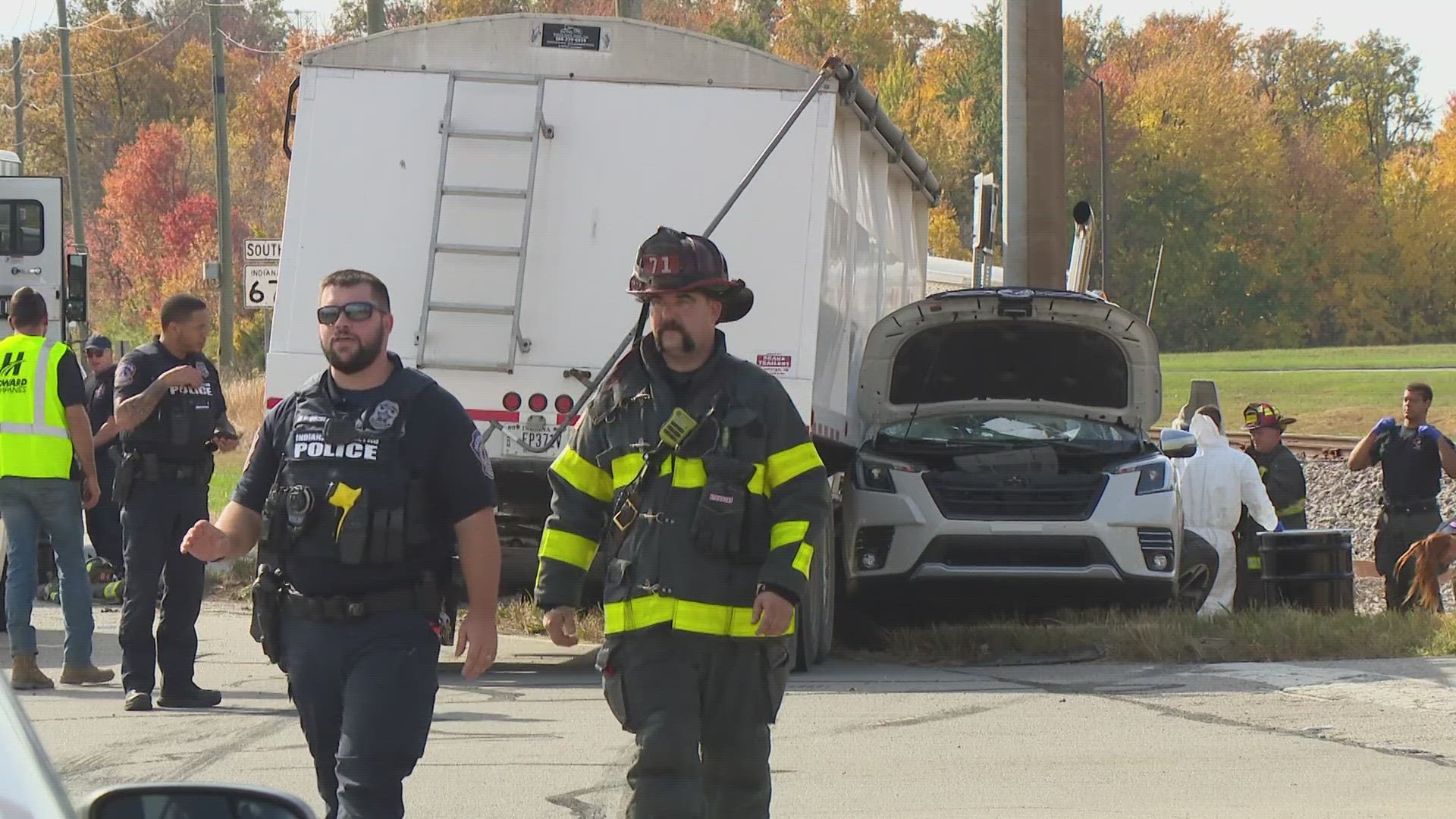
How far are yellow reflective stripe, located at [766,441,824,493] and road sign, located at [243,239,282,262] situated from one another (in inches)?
582

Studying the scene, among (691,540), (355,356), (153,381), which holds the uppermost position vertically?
(355,356)

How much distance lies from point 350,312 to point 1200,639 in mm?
6694

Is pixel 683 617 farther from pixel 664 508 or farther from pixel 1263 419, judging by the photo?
pixel 1263 419

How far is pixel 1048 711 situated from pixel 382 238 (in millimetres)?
4148

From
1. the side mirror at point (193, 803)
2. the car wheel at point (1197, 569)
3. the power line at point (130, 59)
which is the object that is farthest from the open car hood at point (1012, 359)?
the power line at point (130, 59)

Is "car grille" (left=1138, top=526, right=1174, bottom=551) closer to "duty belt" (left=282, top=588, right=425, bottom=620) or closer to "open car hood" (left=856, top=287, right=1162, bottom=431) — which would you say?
"open car hood" (left=856, top=287, right=1162, bottom=431)

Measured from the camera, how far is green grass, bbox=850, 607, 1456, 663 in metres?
10.3

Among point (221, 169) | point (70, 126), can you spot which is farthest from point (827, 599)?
point (70, 126)

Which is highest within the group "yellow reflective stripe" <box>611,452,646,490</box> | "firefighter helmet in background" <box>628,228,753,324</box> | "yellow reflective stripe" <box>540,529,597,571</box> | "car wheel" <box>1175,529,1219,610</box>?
"firefighter helmet in background" <box>628,228,753,324</box>

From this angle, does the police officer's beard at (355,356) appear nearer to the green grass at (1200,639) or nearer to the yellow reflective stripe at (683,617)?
the yellow reflective stripe at (683,617)

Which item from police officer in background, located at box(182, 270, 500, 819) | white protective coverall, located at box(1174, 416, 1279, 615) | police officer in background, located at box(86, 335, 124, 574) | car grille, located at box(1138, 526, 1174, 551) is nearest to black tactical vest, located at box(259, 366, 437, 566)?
police officer in background, located at box(182, 270, 500, 819)

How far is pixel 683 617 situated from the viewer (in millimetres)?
5020

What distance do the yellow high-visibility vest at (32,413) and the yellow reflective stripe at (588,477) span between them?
5.00 metres

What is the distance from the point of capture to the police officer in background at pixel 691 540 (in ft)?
16.5
